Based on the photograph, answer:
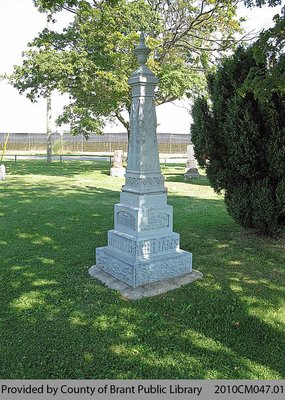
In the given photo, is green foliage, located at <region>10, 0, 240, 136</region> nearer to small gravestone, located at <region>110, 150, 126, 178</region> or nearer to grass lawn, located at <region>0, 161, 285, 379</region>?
small gravestone, located at <region>110, 150, 126, 178</region>

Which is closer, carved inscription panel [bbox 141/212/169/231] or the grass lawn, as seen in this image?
the grass lawn

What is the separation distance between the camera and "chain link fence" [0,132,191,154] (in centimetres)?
3919

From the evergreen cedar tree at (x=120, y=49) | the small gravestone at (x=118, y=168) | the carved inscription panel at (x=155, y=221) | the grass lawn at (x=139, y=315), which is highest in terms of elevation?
the evergreen cedar tree at (x=120, y=49)

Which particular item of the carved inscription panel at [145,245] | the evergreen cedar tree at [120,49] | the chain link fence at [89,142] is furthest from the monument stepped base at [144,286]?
the chain link fence at [89,142]

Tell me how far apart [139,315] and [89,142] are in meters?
39.1

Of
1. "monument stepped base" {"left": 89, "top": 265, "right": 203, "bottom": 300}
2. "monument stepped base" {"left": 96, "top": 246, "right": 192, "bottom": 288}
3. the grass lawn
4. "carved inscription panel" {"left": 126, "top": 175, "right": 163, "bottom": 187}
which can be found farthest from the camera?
"carved inscription panel" {"left": 126, "top": 175, "right": 163, "bottom": 187}

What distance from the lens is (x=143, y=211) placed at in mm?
4441

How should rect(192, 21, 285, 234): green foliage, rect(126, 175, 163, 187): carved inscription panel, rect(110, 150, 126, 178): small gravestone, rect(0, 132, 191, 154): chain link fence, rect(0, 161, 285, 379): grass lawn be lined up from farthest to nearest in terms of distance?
1. rect(0, 132, 191, 154): chain link fence
2. rect(110, 150, 126, 178): small gravestone
3. rect(192, 21, 285, 234): green foliage
4. rect(126, 175, 163, 187): carved inscription panel
5. rect(0, 161, 285, 379): grass lawn

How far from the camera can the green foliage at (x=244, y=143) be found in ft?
18.1

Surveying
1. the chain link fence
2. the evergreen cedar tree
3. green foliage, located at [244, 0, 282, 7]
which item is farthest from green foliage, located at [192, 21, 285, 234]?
the chain link fence

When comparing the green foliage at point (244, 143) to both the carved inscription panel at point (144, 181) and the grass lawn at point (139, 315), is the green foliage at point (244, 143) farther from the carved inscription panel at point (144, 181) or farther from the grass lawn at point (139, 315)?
the carved inscription panel at point (144, 181)

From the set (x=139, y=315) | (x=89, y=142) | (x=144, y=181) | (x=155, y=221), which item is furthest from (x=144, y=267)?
(x=89, y=142)

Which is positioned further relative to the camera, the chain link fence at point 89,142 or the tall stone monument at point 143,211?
the chain link fence at point 89,142

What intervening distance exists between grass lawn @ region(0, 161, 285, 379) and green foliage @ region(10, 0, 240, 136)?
10.4m
